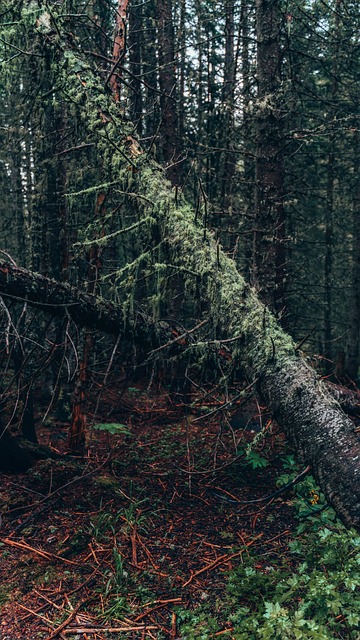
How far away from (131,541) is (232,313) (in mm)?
2430

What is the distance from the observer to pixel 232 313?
4.46m

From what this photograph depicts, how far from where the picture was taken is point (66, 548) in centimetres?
440

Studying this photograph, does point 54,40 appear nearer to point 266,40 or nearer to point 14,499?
point 266,40

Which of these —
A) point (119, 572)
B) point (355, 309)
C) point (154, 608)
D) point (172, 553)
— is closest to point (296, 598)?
point (154, 608)

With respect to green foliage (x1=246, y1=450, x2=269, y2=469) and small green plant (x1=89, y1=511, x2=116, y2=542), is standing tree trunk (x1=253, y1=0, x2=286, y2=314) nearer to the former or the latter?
green foliage (x1=246, y1=450, x2=269, y2=469)

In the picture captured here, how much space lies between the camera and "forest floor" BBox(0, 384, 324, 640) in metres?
3.53

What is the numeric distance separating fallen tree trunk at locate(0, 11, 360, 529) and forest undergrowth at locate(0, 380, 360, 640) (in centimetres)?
34

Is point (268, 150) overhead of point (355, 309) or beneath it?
overhead

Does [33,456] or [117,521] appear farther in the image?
[33,456]

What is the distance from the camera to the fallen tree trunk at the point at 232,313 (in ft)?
11.7

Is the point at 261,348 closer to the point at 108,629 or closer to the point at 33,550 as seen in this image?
the point at 108,629

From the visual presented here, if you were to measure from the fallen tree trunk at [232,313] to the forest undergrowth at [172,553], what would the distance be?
1.12 ft

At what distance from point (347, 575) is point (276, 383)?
5.06 ft

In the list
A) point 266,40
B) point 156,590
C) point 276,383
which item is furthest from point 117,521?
point 266,40
